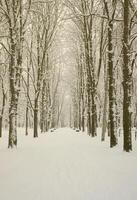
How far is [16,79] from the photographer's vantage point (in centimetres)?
1861

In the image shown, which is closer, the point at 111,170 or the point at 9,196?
the point at 9,196

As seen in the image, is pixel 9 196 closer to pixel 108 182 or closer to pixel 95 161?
pixel 108 182

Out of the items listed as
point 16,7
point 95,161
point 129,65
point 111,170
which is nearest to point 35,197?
point 111,170

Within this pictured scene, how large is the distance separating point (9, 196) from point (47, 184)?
127 cm

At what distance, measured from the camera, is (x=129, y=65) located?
14.5 m

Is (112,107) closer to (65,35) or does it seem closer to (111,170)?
(111,170)

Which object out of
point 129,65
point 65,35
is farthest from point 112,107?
point 65,35

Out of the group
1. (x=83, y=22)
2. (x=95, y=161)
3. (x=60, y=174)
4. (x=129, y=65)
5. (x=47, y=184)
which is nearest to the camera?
(x=47, y=184)

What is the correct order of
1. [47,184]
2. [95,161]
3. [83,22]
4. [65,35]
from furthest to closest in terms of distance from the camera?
1. [65,35]
2. [83,22]
3. [95,161]
4. [47,184]

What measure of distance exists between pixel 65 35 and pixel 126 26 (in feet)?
91.0

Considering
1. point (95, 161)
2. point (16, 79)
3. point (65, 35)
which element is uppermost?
point (65, 35)

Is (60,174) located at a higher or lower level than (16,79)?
lower

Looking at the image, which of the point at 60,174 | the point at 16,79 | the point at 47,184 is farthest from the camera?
the point at 16,79

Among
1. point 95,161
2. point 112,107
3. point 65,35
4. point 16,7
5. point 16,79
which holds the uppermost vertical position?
point 65,35
